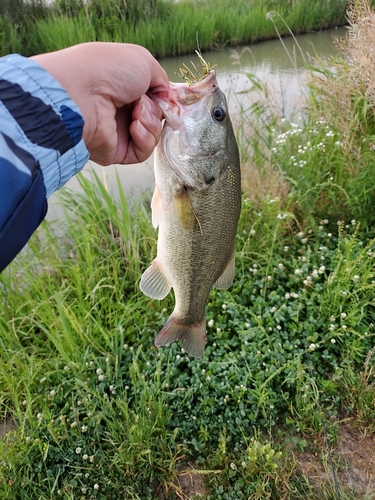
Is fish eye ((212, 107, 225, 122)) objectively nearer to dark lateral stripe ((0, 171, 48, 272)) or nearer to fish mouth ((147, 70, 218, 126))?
fish mouth ((147, 70, 218, 126))

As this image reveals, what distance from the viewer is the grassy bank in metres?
7.08

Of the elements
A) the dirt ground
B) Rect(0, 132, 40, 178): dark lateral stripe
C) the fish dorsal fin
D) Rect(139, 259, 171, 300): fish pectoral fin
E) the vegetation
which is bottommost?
the dirt ground

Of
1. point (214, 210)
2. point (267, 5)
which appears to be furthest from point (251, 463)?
point (267, 5)

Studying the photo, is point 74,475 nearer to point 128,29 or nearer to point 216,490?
point 216,490

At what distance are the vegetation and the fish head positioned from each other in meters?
1.17

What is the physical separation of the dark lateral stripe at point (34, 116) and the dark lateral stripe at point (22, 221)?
0.34ft

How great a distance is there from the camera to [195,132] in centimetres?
160

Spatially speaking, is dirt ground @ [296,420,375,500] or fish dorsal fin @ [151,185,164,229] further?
dirt ground @ [296,420,375,500]

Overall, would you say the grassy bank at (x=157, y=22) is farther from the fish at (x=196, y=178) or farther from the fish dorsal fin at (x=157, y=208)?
the fish dorsal fin at (x=157, y=208)

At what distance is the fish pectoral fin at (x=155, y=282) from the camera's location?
182cm

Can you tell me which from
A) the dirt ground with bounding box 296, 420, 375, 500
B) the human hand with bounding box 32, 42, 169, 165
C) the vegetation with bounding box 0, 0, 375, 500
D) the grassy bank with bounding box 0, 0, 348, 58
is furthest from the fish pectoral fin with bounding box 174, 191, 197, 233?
the grassy bank with bounding box 0, 0, 348, 58

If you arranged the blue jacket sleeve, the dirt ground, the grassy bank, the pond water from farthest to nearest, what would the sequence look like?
the grassy bank < the pond water < the dirt ground < the blue jacket sleeve

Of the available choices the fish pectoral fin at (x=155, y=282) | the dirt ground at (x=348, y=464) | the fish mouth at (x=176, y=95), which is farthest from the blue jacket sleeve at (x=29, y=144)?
the dirt ground at (x=348, y=464)

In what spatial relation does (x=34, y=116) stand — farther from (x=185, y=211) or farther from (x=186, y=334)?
(x=186, y=334)
